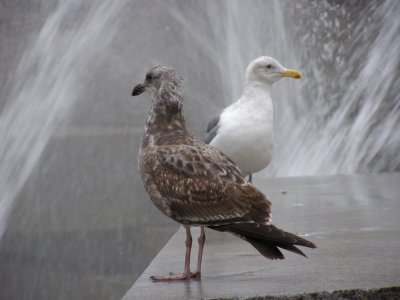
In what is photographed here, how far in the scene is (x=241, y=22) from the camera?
35.1 ft

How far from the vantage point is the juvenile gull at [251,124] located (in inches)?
204

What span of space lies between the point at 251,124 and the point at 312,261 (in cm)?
203

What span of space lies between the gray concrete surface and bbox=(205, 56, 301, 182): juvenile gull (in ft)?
1.08

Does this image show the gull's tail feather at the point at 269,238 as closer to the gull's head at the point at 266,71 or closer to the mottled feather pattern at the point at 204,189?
the mottled feather pattern at the point at 204,189

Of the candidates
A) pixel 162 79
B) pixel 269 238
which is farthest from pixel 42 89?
pixel 269 238

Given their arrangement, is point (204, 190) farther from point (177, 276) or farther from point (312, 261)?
point (312, 261)

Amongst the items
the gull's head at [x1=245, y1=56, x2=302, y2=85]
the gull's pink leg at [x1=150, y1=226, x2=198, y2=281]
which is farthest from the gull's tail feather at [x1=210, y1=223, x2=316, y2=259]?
the gull's head at [x1=245, y1=56, x2=302, y2=85]

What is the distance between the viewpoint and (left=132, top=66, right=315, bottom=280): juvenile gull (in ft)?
8.98

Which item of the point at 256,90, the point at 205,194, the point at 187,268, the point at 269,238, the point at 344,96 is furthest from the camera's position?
the point at 344,96

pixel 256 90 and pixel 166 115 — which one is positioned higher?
pixel 166 115

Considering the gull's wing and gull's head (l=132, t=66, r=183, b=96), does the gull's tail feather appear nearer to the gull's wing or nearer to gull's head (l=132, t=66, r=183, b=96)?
the gull's wing

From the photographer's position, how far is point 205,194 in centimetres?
283

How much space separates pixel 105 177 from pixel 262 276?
7.98 metres

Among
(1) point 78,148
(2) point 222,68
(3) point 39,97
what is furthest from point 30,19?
(2) point 222,68
